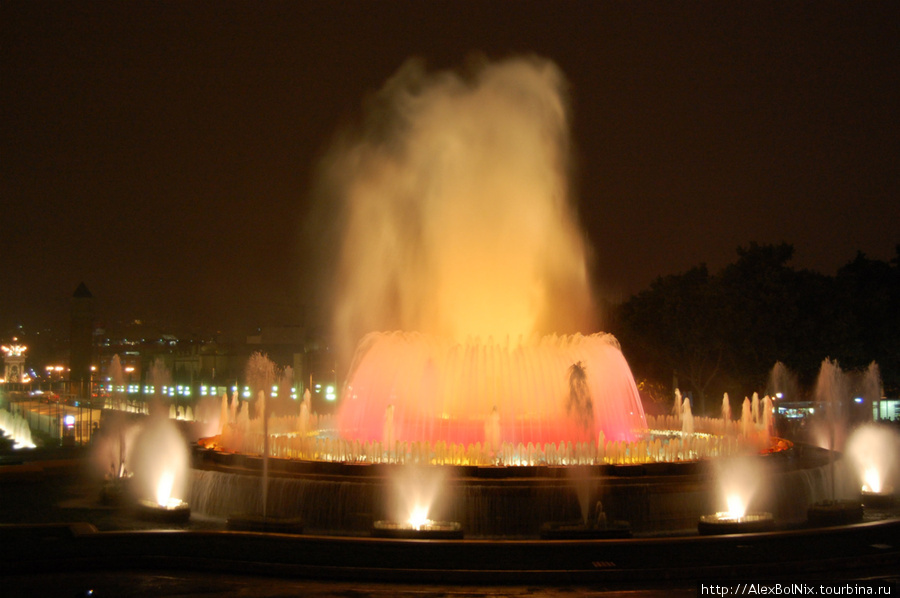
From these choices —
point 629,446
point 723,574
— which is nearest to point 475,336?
point 629,446

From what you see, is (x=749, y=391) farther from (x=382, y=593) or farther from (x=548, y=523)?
(x=382, y=593)

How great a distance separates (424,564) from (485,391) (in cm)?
1171

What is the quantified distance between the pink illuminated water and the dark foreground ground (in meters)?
9.09

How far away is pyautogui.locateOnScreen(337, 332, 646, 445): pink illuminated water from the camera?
74.2 ft

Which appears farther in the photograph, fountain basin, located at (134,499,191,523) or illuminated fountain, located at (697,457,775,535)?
fountain basin, located at (134,499,191,523)

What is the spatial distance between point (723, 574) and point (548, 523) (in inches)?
132

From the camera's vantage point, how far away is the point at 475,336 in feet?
96.9

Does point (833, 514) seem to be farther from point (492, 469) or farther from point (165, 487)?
point (165, 487)

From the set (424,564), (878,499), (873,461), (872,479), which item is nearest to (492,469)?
(424,564)

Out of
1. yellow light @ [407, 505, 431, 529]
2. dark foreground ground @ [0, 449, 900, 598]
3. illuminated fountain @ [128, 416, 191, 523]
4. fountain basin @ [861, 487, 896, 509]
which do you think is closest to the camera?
dark foreground ground @ [0, 449, 900, 598]

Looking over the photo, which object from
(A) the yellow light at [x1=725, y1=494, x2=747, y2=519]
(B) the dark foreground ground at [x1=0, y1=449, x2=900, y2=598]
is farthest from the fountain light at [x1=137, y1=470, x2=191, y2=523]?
(A) the yellow light at [x1=725, y1=494, x2=747, y2=519]

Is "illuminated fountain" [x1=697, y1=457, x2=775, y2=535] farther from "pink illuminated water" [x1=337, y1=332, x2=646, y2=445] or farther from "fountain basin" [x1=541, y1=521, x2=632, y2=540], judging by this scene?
"pink illuminated water" [x1=337, y1=332, x2=646, y2=445]

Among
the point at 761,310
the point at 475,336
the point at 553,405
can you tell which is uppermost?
the point at 761,310

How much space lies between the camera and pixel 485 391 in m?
24.1
